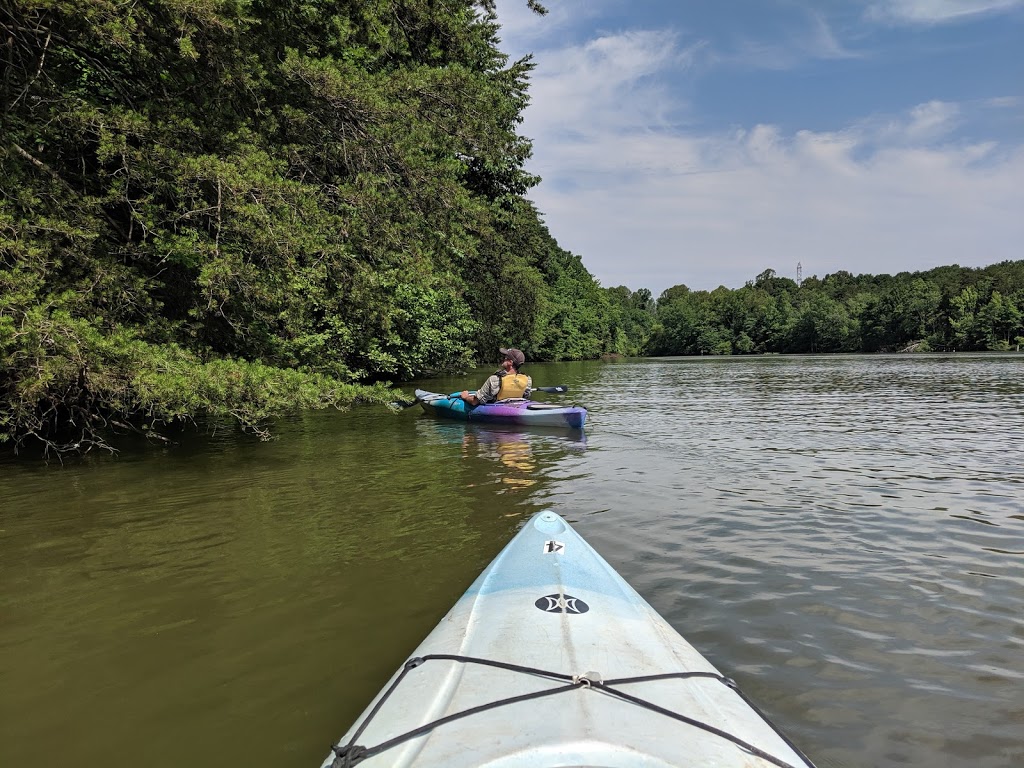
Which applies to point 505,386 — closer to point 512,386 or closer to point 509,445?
point 512,386

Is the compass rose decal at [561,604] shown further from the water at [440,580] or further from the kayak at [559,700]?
the water at [440,580]

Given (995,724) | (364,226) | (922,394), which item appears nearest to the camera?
(995,724)

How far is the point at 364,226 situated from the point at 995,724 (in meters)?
9.45

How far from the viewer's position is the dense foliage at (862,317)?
7175 centimetres

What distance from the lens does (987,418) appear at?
12.8 meters

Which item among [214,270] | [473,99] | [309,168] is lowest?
[214,270]

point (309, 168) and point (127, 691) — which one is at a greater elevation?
point (309, 168)

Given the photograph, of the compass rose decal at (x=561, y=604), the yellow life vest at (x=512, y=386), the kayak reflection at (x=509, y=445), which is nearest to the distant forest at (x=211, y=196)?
the kayak reflection at (x=509, y=445)

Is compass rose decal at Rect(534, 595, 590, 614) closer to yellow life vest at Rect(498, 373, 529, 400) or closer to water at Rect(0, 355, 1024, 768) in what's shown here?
water at Rect(0, 355, 1024, 768)

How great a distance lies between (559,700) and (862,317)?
9823 cm

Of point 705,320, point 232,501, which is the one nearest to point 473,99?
point 232,501

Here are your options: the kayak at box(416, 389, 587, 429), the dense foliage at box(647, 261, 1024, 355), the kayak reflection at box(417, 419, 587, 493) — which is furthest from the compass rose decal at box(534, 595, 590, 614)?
the dense foliage at box(647, 261, 1024, 355)

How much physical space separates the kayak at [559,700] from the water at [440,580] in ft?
2.10

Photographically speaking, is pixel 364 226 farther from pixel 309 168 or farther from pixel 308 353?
pixel 308 353
